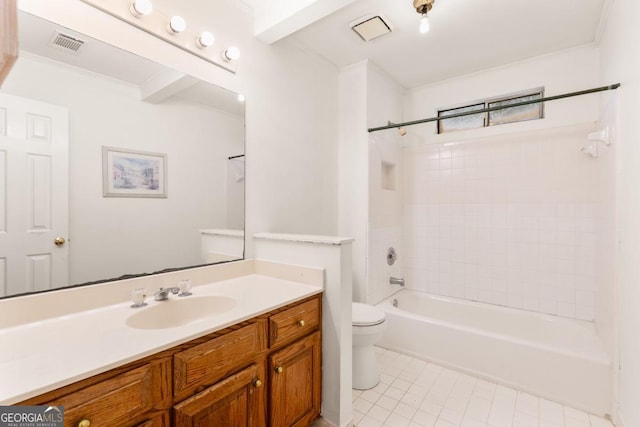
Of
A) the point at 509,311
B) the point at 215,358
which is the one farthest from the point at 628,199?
the point at 215,358

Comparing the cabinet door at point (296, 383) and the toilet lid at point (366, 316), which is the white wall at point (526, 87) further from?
the cabinet door at point (296, 383)

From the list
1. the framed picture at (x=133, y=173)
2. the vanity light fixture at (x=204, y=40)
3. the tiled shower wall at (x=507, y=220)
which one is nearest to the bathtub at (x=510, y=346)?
the tiled shower wall at (x=507, y=220)

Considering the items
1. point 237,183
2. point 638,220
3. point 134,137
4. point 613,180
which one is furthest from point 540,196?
point 134,137

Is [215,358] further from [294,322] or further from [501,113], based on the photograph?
[501,113]

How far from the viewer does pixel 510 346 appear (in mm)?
1978

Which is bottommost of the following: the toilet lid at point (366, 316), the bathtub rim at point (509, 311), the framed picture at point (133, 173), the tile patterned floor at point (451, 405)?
the tile patterned floor at point (451, 405)

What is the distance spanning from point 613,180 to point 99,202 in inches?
108

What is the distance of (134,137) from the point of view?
1370mm

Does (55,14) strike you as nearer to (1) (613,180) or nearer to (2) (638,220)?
(2) (638,220)

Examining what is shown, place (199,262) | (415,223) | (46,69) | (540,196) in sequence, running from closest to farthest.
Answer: (46,69) < (199,262) < (540,196) < (415,223)

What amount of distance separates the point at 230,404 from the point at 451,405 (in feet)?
4.73

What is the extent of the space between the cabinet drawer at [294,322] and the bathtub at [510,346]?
1.24 meters

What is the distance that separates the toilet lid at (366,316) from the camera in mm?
1940

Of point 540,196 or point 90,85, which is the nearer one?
point 90,85
